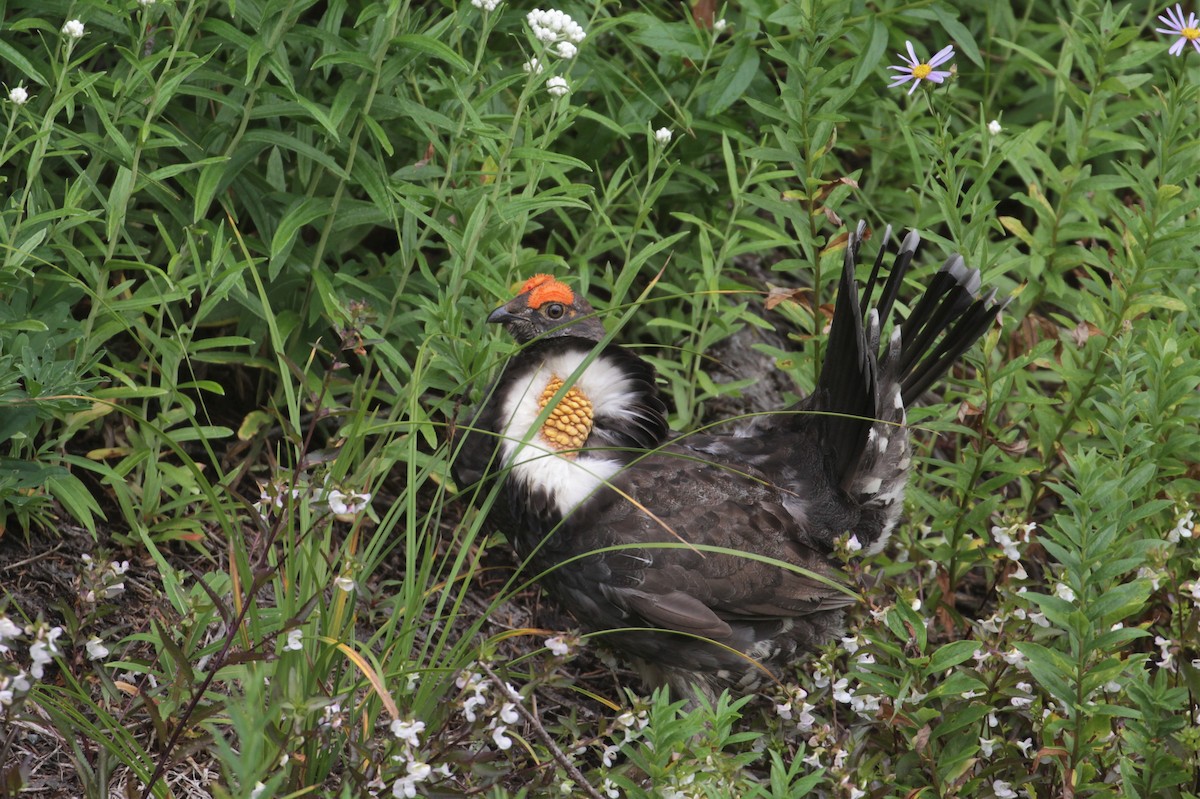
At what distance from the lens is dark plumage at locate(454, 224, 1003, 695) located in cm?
408

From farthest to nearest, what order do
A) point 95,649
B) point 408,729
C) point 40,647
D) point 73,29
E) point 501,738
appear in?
point 73,29 < point 95,649 < point 501,738 < point 408,729 < point 40,647

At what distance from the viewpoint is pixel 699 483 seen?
4316 millimetres

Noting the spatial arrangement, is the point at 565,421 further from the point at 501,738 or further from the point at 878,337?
the point at 501,738

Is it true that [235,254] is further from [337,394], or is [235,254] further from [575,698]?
[575,698]

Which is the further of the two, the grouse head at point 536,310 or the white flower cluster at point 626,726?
the grouse head at point 536,310

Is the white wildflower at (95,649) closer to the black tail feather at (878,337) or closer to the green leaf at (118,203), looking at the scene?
the green leaf at (118,203)

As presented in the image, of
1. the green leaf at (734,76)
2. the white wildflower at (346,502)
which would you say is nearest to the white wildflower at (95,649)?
the white wildflower at (346,502)

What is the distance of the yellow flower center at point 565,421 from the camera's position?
4.23 meters

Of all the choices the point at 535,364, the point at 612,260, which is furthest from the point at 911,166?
the point at 535,364

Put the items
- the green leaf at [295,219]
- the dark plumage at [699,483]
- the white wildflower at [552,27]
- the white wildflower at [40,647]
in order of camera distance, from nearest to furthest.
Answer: the white wildflower at [40,647], the white wildflower at [552,27], the green leaf at [295,219], the dark plumage at [699,483]

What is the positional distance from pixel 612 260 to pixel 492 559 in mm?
1505

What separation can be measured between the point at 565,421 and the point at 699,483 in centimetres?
50

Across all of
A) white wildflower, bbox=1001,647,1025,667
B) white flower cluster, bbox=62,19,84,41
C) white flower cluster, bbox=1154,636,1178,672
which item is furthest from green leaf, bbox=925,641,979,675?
white flower cluster, bbox=62,19,84,41

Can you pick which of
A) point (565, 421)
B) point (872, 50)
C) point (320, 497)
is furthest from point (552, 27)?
point (872, 50)
